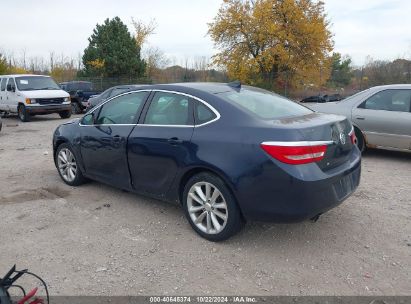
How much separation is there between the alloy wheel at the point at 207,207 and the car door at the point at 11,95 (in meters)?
13.8

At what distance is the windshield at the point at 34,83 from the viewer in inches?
600

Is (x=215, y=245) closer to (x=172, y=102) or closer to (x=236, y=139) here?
(x=236, y=139)

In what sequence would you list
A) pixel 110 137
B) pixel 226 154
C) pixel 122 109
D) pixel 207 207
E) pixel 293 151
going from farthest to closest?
pixel 122 109 → pixel 110 137 → pixel 207 207 → pixel 226 154 → pixel 293 151

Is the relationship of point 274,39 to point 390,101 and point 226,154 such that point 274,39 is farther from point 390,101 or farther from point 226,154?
point 226,154

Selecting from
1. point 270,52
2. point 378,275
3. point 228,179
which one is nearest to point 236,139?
point 228,179

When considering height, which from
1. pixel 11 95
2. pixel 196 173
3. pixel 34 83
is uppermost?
pixel 34 83

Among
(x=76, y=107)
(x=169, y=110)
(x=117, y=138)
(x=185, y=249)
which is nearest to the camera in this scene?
(x=185, y=249)

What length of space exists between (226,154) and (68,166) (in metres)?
3.11

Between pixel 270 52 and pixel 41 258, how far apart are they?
27.3m

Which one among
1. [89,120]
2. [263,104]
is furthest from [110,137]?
[263,104]

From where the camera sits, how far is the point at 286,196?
10.8ft

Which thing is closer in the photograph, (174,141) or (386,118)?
(174,141)

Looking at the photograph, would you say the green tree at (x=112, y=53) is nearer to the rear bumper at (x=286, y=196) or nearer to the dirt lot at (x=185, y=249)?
the dirt lot at (x=185, y=249)

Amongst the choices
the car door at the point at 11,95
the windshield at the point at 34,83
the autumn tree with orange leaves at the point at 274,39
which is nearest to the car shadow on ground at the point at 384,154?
the windshield at the point at 34,83
